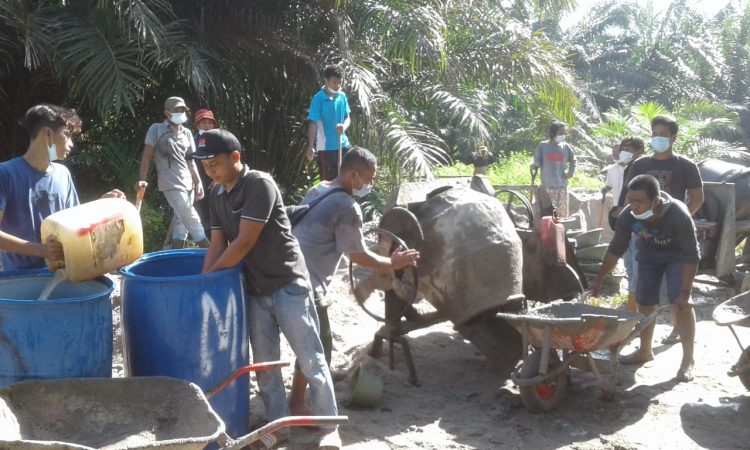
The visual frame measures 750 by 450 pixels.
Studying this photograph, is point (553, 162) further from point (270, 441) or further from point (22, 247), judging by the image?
point (22, 247)

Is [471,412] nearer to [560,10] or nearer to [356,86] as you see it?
[356,86]

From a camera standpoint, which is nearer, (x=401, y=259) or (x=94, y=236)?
(x=94, y=236)

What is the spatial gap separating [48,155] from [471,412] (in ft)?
10.5

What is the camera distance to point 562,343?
208 inches

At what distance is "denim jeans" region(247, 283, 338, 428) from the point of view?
167 inches

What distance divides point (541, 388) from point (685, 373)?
1.31 metres

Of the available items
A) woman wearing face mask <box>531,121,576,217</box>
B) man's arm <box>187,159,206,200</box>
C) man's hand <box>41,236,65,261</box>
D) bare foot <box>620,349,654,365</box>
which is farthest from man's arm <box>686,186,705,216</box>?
man's hand <box>41,236,65,261</box>

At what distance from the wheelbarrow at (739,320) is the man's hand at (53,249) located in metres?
4.09

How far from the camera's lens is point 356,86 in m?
9.71

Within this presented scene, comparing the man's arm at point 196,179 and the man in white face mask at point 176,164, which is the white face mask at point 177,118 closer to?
the man in white face mask at point 176,164

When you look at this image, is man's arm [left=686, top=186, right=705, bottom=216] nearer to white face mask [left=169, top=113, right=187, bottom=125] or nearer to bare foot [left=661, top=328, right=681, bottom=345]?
bare foot [left=661, top=328, right=681, bottom=345]

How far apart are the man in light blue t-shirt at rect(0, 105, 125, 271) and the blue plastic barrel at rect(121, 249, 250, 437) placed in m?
0.54

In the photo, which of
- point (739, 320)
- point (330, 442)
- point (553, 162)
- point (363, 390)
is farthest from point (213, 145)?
point (553, 162)

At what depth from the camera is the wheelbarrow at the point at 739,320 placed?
17.5ft
